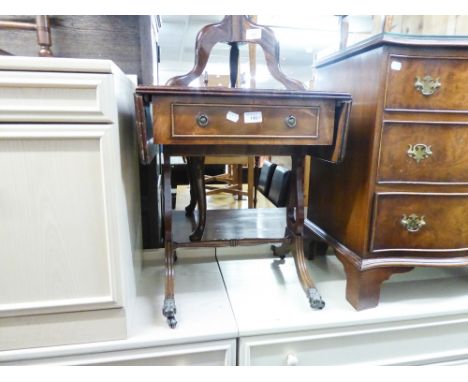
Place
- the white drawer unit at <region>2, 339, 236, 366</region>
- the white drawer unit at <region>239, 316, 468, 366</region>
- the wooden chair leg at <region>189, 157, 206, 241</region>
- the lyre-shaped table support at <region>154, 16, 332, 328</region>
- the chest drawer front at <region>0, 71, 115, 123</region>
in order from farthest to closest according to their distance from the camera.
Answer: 1. the wooden chair leg at <region>189, 157, 206, 241</region>
2. the lyre-shaped table support at <region>154, 16, 332, 328</region>
3. the white drawer unit at <region>239, 316, 468, 366</region>
4. the white drawer unit at <region>2, 339, 236, 366</region>
5. the chest drawer front at <region>0, 71, 115, 123</region>

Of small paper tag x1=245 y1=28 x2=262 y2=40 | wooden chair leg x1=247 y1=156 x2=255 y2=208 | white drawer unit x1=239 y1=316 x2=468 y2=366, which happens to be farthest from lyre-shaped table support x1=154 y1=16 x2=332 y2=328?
wooden chair leg x1=247 y1=156 x2=255 y2=208

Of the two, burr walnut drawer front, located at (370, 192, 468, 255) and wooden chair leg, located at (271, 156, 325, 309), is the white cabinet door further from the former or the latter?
burr walnut drawer front, located at (370, 192, 468, 255)

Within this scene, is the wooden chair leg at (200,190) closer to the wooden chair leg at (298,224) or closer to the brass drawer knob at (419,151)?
the wooden chair leg at (298,224)

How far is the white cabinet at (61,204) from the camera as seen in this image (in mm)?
654

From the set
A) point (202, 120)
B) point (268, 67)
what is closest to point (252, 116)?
point (202, 120)

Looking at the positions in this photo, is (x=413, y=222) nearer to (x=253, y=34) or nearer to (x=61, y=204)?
(x=253, y=34)

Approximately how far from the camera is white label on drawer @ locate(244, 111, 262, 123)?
0.85 meters

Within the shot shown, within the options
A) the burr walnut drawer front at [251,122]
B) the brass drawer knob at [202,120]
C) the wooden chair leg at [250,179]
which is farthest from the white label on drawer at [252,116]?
the wooden chair leg at [250,179]

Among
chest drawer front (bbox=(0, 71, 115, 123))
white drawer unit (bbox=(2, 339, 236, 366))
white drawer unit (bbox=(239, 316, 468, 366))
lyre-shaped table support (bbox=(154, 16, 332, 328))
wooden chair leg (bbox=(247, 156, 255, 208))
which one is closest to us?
chest drawer front (bbox=(0, 71, 115, 123))

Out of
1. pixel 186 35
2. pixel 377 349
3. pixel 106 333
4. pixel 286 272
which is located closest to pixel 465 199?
pixel 377 349

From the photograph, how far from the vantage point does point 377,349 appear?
3.14 feet
